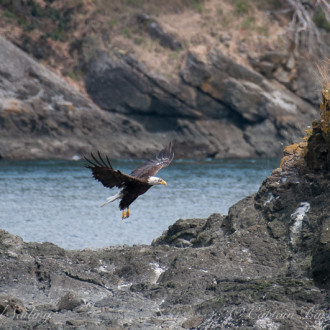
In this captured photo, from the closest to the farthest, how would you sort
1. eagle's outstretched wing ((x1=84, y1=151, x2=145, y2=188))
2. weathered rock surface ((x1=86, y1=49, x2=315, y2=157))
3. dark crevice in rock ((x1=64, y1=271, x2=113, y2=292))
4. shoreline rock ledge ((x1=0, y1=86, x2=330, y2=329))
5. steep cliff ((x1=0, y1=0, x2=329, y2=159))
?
shoreline rock ledge ((x1=0, y1=86, x2=330, y2=329)) → dark crevice in rock ((x1=64, y1=271, x2=113, y2=292)) → eagle's outstretched wing ((x1=84, y1=151, x2=145, y2=188)) → steep cliff ((x1=0, y1=0, x2=329, y2=159)) → weathered rock surface ((x1=86, y1=49, x2=315, y2=157))

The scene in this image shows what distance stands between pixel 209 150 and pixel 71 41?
30.0ft

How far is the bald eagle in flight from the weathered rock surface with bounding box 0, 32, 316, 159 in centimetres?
2018

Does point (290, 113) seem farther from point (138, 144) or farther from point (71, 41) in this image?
point (71, 41)

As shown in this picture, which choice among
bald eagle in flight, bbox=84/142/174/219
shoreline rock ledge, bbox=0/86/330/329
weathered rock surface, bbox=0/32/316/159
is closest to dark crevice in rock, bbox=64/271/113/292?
shoreline rock ledge, bbox=0/86/330/329

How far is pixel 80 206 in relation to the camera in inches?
730

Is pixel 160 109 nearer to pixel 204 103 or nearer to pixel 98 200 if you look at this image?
pixel 204 103

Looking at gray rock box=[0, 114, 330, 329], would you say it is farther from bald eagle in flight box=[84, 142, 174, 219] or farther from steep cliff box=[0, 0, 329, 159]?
steep cliff box=[0, 0, 329, 159]

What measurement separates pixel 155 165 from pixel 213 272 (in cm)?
286

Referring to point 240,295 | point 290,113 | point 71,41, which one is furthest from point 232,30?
point 240,295

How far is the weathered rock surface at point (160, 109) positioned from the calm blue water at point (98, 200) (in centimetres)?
214

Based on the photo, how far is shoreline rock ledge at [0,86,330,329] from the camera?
6633mm

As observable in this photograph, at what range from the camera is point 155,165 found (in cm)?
1037

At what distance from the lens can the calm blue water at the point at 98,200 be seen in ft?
46.7

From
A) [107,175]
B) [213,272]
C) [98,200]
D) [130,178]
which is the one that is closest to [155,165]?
[130,178]
